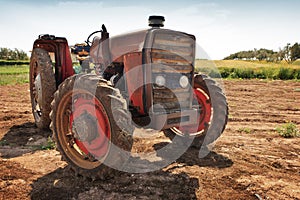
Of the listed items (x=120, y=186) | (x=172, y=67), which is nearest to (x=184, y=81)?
(x=172, y=67)

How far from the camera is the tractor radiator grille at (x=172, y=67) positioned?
3.50 m

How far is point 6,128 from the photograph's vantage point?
5367mm

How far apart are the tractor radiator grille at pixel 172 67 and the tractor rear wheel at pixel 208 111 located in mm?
476

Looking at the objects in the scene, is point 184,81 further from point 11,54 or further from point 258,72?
point 11,54

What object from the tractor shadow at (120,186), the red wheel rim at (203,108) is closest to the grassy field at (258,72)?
the red wheel rim at (203,108)

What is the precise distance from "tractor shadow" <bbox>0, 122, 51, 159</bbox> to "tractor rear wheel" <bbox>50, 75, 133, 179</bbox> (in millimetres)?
1173

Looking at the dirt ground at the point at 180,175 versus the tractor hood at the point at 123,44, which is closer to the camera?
the dirt ground at the point at 180,175

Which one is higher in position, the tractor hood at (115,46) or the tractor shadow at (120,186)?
the tractor hood at (115,46)

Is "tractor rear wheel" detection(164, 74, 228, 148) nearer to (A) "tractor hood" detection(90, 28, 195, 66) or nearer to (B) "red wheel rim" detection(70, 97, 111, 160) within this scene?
(A) "tractor hood" detection(90, 28, 195, 66)

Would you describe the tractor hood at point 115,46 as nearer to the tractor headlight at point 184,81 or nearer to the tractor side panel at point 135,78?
the tractor side panel at point 135,78

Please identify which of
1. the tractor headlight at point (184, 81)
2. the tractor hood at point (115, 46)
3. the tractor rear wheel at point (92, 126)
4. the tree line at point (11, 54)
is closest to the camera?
the tractor rear wheel at point (92, 126)

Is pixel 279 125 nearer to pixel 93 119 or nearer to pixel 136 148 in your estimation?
pixel 136 148

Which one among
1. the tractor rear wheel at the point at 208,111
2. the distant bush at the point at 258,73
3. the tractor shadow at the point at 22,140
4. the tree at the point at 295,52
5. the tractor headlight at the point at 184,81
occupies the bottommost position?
the tractor shadow at the point at 22,140

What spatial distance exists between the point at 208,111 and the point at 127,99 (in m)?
1.53
